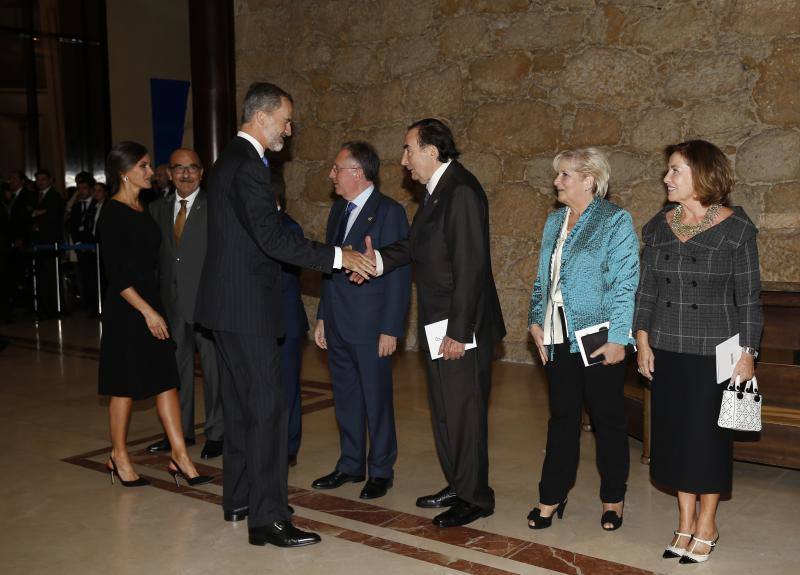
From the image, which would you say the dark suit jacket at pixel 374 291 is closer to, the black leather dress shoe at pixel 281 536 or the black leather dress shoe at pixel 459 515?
the black leather dress shoe at pixel 459 515

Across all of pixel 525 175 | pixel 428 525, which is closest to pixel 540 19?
pixel 525 175

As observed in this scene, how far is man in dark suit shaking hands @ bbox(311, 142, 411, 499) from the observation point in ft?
12.0

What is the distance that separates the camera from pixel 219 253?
3.08m

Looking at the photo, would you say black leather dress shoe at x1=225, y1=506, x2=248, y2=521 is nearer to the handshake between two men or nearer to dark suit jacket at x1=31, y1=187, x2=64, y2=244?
the handshake between two men

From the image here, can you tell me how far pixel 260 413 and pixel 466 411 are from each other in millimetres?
768

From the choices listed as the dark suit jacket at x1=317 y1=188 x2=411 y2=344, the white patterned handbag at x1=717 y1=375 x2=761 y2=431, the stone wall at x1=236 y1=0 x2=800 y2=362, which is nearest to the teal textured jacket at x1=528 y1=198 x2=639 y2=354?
the white patterned handbag at x1=717 y1=375 x2=761 y2=431

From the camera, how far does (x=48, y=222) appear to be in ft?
31.5

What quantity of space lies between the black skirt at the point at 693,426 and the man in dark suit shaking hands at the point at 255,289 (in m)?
1.27

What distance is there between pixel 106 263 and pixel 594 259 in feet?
6.64

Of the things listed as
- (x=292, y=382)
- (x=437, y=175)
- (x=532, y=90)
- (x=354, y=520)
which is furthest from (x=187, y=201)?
(x=532, y=90)

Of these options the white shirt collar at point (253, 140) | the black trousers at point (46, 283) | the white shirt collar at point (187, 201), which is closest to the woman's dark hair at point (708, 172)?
the white shirt collar at point (253, 140)

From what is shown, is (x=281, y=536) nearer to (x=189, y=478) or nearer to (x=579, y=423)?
(x=189, y=478)

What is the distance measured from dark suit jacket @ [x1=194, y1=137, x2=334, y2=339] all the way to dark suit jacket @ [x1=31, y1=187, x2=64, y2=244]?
7.24 m

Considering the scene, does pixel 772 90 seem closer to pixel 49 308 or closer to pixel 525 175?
pixel 525 175
